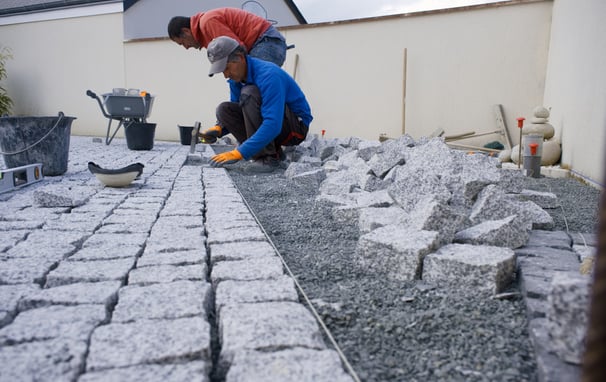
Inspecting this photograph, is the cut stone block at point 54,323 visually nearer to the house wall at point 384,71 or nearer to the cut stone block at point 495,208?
the cut stone block at point 495,208

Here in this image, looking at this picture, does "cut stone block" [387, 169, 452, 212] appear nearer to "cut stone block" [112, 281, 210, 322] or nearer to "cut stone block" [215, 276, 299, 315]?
"cut stone block" [215, 276, 299, 315]

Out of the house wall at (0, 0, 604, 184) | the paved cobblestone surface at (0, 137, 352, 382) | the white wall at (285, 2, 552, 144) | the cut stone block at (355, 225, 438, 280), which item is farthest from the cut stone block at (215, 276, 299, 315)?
the white wall at (285, 2, 552, 144)

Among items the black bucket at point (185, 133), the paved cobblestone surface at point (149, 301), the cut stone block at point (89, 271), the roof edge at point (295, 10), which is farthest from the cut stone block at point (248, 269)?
the roof edge at point (295, 10)

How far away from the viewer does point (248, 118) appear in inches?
173

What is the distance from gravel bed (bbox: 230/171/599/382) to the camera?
1.17 metres

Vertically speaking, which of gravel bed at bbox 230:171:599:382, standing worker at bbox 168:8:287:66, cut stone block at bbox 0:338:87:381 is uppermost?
standing worker at bbox 168:8:287:66

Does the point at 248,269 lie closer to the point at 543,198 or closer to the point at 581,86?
the point at 543,198

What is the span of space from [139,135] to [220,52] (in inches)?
122

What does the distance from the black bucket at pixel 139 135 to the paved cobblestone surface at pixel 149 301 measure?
4.03 meters

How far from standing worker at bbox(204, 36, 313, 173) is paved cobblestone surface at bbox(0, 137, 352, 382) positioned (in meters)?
1.61

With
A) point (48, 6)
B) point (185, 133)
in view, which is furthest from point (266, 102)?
point (48, 6)

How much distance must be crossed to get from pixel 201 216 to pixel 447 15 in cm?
590

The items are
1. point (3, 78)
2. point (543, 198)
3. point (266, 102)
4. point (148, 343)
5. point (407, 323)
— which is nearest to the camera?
point (148, 343)

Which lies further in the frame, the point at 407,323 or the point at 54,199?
the point at 54,199
